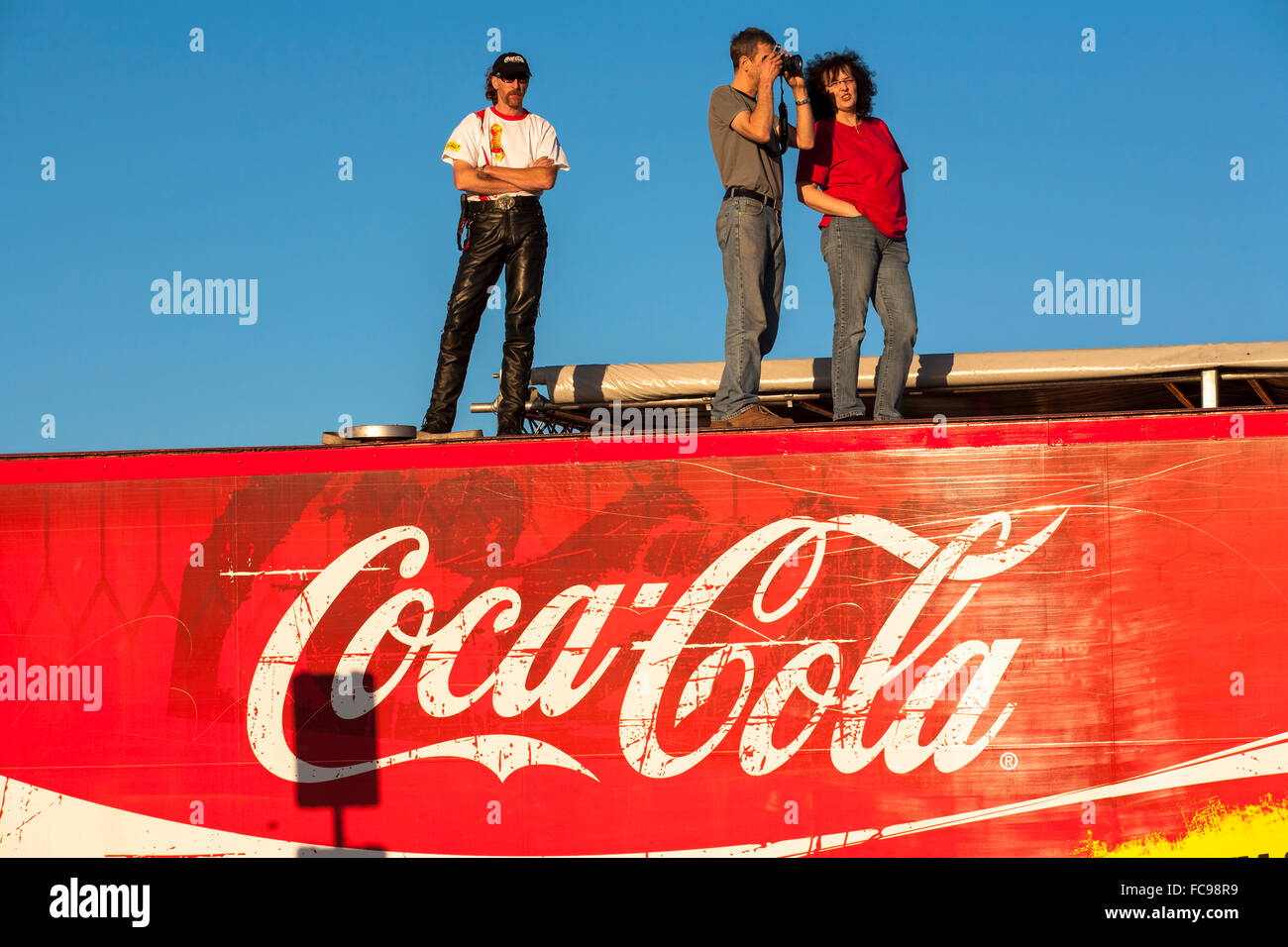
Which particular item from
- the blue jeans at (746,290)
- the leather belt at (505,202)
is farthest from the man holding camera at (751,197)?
the leather belt at (505,202)

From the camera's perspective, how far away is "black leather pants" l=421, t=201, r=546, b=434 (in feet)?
24.0

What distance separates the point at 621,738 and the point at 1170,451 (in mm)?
2994

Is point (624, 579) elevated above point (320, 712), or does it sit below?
above

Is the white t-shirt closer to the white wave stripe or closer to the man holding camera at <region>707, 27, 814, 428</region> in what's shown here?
the man holding camera at <region>707, 27, 814, 428</region>

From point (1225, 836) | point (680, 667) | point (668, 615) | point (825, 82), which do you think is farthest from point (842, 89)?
point (1225, 836)

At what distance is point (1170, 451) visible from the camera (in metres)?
5.94

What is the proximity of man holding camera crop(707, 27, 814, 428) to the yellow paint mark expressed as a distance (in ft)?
9.67

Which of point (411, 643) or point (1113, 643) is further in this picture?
point (411, 643)

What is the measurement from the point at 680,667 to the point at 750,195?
2.78 metres

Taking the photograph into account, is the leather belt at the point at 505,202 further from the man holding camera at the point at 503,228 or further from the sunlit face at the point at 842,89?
the sunlit face at the point at 842,89

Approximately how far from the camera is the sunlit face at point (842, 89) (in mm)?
7285

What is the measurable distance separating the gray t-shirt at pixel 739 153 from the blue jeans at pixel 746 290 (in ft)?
0.37
